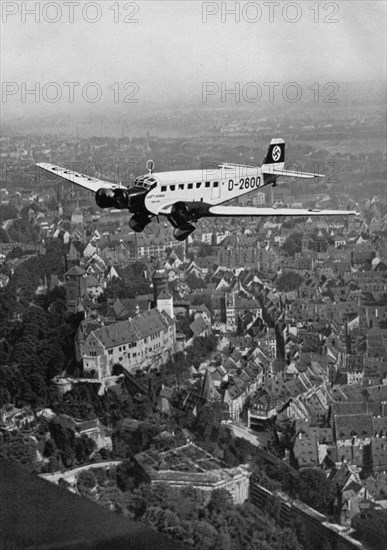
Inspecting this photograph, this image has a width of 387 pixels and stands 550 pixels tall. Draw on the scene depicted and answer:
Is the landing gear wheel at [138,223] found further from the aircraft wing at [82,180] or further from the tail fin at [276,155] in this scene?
Result: the tail fin at [276,155]

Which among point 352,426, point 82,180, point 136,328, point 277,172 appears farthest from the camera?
point 136,328

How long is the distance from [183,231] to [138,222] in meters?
0.15

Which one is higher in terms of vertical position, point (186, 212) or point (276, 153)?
point (276, 153)

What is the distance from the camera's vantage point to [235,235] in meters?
3.35

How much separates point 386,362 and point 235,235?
0.80 m

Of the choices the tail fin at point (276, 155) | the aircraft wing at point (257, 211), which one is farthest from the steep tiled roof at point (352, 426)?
the tail fin at point (276, 155)

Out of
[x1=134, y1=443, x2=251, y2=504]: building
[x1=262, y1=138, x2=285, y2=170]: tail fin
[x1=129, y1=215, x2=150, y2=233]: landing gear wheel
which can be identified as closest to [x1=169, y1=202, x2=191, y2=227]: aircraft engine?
[x1=129, y1=215, x2=150, y2=233]: landing gear wheel

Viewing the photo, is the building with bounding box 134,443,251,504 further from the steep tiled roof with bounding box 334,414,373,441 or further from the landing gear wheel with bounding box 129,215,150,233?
the landing gear wheel with bounding box 129,215,150,233

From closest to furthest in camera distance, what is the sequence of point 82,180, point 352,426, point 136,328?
point 82,180, point 352,426, point 136,328

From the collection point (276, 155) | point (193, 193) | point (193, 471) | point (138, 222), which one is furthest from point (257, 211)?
point (193, 471)

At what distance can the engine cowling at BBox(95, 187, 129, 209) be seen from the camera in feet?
9.05

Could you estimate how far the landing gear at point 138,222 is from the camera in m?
2.82

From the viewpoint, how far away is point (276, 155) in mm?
2941

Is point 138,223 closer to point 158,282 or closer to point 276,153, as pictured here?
point 276,153
